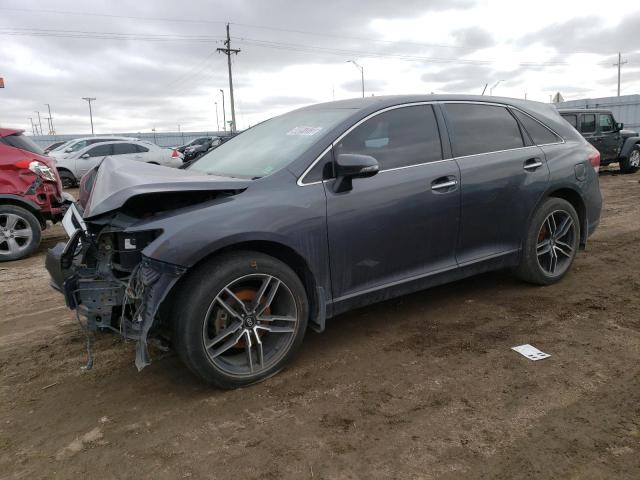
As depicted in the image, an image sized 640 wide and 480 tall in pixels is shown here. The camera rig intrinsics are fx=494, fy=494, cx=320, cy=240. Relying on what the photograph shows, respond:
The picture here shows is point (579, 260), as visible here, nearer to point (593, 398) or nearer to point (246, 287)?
point (593, 398)

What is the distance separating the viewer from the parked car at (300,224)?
109 inches

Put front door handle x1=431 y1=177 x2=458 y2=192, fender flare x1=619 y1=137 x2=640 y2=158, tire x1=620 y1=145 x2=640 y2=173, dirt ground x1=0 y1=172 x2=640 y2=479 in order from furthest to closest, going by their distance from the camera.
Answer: tire x1=620 y1=145 x2=640 y2=173 < fender flare x1=619 y1=137 x2=640 y2=158 < front door handle x1=431 y1=177 x2=458 y2=192 < dirt ground x1=0 y1=172 x2=640 y2=479

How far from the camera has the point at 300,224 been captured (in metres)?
3.04

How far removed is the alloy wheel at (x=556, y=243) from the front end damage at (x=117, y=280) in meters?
3.25

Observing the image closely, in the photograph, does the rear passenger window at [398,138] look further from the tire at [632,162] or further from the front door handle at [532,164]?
the tire at [632,162]

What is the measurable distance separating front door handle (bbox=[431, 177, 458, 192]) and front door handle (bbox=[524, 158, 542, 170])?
89cm

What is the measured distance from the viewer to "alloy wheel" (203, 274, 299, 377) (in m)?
2.87

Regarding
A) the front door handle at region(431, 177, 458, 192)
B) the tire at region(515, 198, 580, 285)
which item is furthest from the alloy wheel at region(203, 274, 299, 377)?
the tire at region(515, 198, 580, 285)

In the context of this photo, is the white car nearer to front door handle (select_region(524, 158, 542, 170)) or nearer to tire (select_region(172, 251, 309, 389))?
front door handle (select_region(524, 158, 542, 170))

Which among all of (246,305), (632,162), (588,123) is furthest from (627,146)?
(246,305)

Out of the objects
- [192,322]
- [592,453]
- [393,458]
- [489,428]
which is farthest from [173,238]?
[592,453]

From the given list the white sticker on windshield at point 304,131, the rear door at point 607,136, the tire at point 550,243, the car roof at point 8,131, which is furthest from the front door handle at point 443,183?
the rear door at point 607,136

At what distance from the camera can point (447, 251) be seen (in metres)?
3.75

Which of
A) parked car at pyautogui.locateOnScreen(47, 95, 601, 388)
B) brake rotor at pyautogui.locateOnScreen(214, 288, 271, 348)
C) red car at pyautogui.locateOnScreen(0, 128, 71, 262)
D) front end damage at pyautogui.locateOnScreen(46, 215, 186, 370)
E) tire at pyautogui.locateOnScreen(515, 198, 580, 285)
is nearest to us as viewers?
front end damage at pyautogui.locateOnScreen(46, 215, 186, 370)
